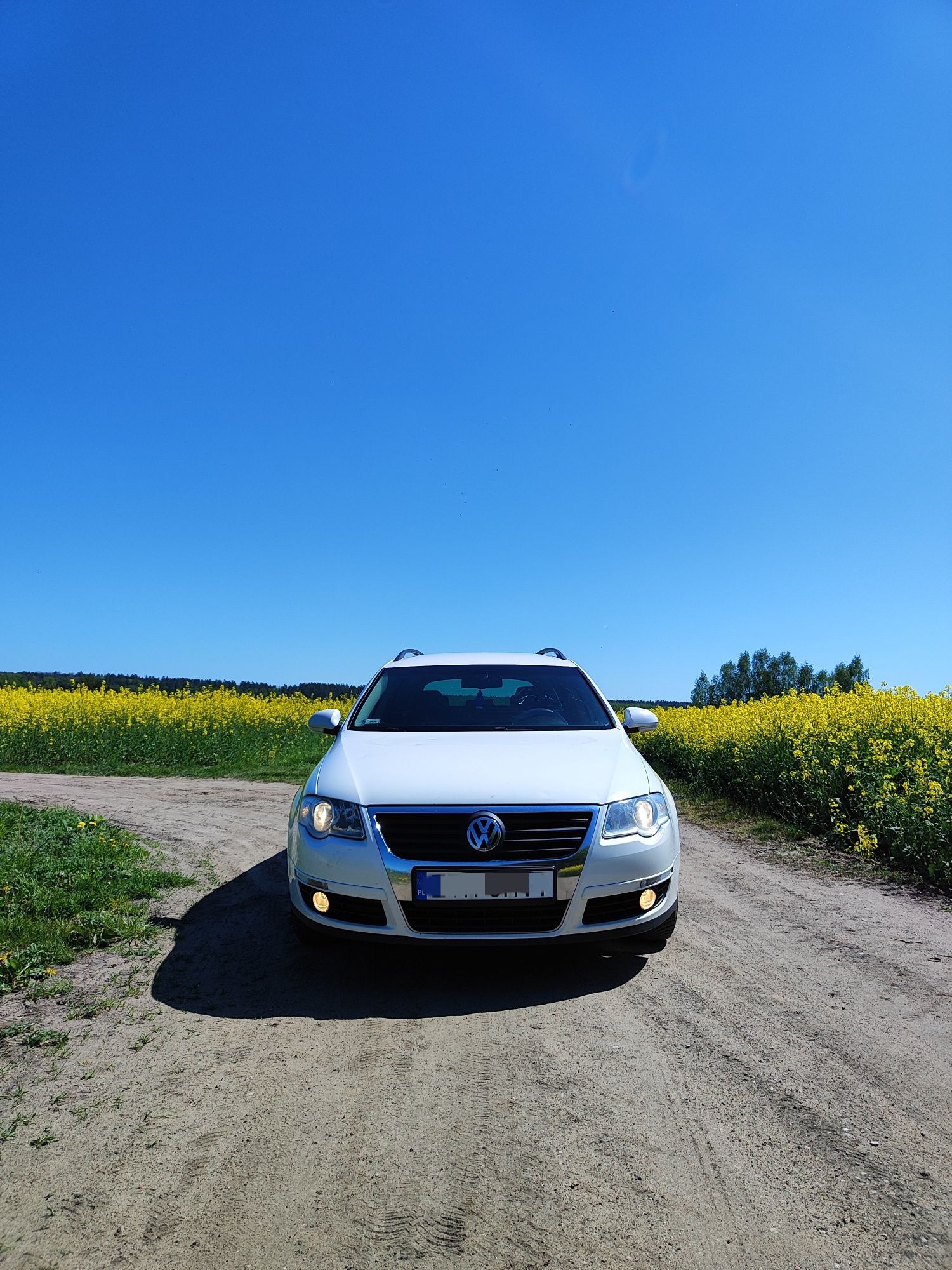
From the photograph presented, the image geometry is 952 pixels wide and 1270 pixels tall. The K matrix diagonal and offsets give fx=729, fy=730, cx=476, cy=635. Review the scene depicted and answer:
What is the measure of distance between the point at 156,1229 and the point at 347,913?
1.53 meters

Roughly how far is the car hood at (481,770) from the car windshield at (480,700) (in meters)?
0.30

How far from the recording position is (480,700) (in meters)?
5.10

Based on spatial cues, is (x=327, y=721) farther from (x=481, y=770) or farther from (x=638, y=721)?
(x=638, y=721)

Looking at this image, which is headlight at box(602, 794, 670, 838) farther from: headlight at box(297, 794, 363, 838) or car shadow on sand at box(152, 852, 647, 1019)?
headlight at box(297, 794, 363, 838)

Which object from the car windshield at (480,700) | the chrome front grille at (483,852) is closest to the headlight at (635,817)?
the chrome front grille at (483,852)

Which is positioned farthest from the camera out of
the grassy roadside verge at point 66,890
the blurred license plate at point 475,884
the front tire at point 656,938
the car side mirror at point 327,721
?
the car side mirror at point 327,721

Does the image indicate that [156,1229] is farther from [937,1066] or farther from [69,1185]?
[937,1066]

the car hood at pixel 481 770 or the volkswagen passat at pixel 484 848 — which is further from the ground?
the car hood at pixel 481 770

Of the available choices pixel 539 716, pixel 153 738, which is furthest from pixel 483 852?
pixel 153 738

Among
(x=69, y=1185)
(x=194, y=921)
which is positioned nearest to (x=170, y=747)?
(x=194, y=921)

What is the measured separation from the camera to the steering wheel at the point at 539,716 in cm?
473

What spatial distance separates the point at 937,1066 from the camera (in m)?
2.75

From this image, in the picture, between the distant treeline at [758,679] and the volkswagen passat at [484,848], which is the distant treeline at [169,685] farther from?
the distant treeline at [758,679]

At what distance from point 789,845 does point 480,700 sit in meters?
3.98
